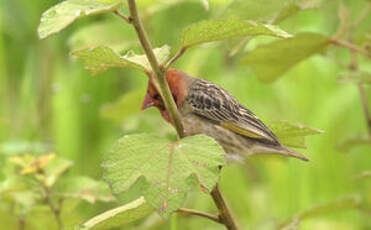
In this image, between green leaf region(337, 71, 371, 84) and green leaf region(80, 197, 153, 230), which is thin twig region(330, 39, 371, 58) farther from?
green leaf region(80, 197, 153, 230)

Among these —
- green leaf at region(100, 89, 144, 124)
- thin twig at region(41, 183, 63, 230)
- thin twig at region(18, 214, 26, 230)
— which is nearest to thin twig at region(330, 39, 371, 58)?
green leaf at region(100, 89, 144, 124)

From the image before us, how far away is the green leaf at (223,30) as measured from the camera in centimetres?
74

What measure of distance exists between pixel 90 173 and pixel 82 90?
1.18ft

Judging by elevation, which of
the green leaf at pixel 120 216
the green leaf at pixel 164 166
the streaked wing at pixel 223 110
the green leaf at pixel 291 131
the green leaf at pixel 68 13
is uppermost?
the green leaf at pixel 68 13

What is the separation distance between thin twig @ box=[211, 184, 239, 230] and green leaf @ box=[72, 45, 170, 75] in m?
0.20

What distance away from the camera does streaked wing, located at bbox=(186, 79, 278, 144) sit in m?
1.08

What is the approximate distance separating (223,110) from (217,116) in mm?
18

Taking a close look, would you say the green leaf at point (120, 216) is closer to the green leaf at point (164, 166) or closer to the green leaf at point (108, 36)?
the green leaf at point (164, 166)

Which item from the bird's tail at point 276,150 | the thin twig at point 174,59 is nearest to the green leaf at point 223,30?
the thin twig at point 174,59

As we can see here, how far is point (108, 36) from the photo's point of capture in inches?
67.7

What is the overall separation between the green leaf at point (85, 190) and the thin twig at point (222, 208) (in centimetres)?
39

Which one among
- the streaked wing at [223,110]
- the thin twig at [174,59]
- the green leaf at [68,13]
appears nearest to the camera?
the green leaf at [68,13]

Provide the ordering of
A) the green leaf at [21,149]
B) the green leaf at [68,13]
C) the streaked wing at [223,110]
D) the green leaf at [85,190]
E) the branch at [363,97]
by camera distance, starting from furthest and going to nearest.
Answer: the green leaf at [21,149], the branch at [363,97], the green leaf at [85,190], the streaked wing at [223,110], the green leaf at [68,13]

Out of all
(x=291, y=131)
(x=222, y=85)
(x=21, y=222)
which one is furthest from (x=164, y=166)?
(x=222, y=85)
